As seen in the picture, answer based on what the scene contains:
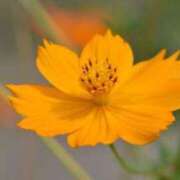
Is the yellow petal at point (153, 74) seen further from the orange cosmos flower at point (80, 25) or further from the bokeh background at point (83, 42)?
the orange cosmos flower at point (80, 25)

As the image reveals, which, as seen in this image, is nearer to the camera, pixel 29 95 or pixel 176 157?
pixel 29 95

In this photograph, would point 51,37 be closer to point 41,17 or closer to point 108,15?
point 41,17

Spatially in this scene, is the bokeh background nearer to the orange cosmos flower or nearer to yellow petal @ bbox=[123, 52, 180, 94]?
the orange cosmos flower

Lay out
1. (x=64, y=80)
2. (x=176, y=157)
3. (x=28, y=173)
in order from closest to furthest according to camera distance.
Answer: (x=64, y=80), (x=176, y=157), (x=28, y=173)

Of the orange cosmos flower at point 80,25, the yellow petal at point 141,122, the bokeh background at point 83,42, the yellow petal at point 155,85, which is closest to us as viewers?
the yellow petal at point 141,122

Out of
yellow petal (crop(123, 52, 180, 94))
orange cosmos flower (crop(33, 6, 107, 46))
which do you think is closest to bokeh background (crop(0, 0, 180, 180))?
orange cosmos flower (crop(33, 6, 107, 46))

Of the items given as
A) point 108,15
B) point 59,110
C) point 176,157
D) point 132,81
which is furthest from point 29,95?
point 108,15

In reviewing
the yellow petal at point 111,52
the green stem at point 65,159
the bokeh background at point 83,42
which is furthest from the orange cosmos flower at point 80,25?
the green stem at point 65,159
